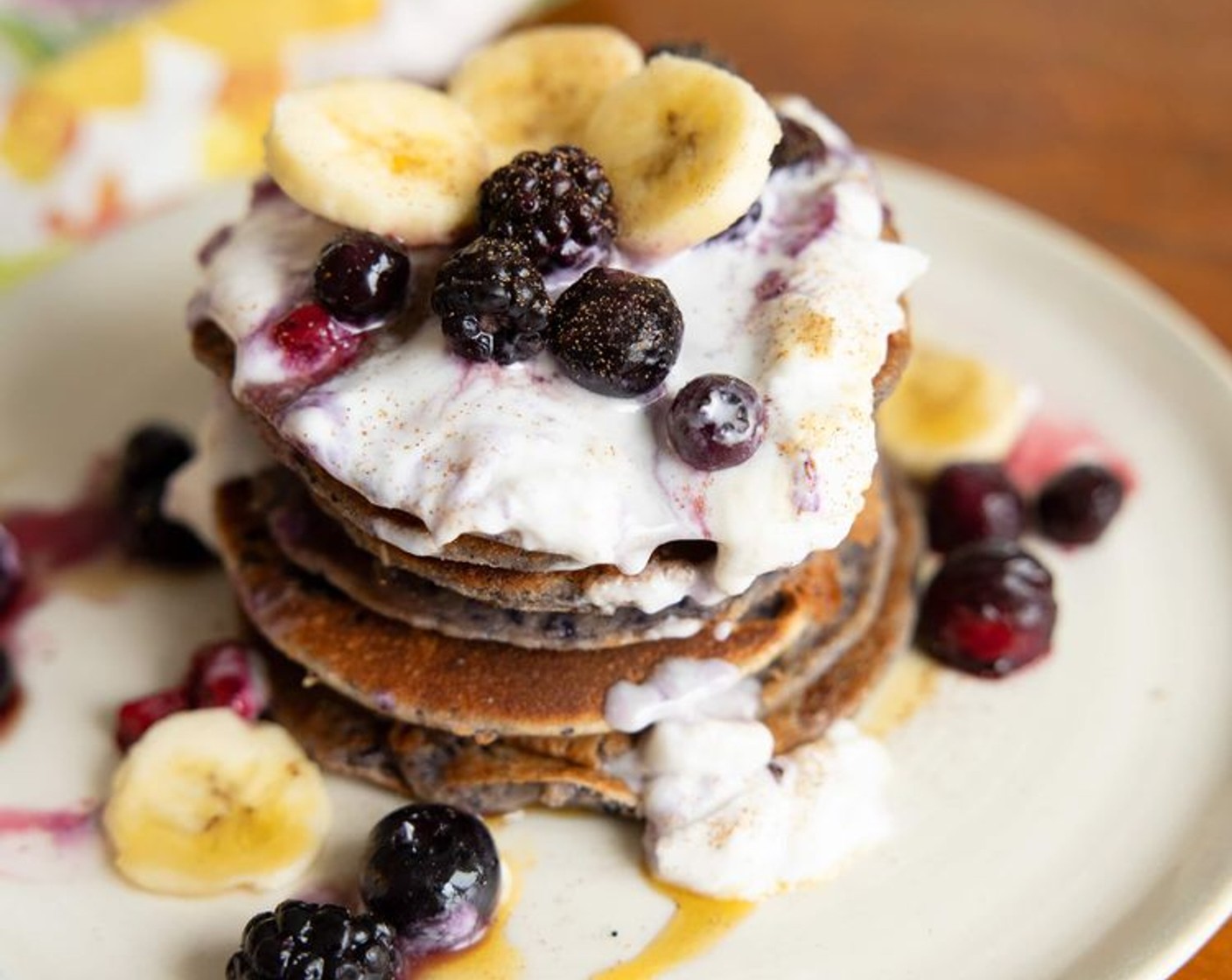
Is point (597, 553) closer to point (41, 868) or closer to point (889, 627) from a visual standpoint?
point (889, 627)

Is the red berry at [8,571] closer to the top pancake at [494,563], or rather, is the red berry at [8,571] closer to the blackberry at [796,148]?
the top pancake at [494,563]

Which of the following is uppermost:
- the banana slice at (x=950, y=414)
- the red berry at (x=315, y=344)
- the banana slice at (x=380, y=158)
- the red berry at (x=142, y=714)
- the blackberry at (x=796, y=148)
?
the blackberry at (x=796, y=148)

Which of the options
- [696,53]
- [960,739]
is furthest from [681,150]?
[960,739]

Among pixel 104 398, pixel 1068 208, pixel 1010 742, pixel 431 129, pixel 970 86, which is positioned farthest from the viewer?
pixel 970 86

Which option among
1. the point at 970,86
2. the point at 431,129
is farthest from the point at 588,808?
the point at 970,86

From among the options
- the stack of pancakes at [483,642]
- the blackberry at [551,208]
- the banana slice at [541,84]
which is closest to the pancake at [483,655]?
the stack of pancakes at [483,642]

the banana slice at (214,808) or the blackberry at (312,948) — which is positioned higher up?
the blackberry at (312,948)
